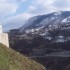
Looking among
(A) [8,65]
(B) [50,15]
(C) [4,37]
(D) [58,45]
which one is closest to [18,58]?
(A) [8,65]

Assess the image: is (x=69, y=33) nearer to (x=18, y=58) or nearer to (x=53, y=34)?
(x=53, y=34)

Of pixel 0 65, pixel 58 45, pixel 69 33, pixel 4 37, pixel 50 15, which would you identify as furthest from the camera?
pixel 50 15

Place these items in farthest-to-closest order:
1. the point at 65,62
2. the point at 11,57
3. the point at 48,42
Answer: the point at 48,42 < the point at 65,62 < the point at 11,57

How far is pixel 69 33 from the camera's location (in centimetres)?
7238

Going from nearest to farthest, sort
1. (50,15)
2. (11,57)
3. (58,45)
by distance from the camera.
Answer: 1. (11,57)
2. (58,45)
3. (50,15)

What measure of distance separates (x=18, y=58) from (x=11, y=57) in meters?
0.32

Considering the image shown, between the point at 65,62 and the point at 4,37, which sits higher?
the point at 4,37

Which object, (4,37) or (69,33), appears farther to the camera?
(69,33)

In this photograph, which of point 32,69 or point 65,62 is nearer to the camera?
point 32,69

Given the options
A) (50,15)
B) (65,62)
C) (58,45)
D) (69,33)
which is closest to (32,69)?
(65,62)

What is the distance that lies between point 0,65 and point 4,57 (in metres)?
0.56

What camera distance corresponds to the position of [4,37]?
44.1 feet

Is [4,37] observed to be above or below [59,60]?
above

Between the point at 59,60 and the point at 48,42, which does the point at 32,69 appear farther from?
the point at 48,42
